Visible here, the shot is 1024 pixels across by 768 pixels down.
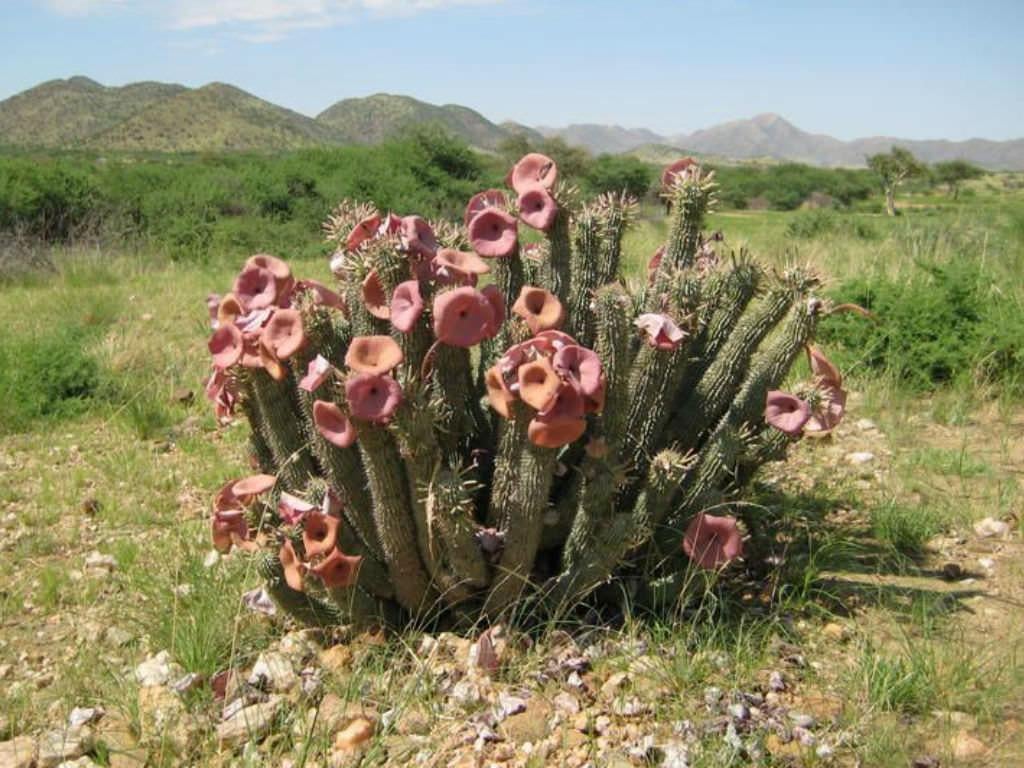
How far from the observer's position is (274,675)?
262cm

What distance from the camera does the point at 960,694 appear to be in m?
2.41

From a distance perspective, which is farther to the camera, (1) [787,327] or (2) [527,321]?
(1) [787,327]

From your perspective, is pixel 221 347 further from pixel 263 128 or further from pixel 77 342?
pixel 263 128

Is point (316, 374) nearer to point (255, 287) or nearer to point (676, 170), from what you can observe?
point (255, 287)

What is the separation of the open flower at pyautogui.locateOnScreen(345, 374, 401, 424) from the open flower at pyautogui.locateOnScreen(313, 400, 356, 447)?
0.39ft

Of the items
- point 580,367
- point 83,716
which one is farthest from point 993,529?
point 83,716

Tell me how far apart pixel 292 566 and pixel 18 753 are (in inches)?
32.3

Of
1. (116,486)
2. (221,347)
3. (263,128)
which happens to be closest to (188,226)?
(116,486)

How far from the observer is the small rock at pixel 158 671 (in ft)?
8.66

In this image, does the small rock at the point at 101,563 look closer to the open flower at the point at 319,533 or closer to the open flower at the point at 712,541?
the open flower at the point at 319,533

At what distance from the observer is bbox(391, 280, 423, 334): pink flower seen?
2.48 m

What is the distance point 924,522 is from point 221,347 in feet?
8.80

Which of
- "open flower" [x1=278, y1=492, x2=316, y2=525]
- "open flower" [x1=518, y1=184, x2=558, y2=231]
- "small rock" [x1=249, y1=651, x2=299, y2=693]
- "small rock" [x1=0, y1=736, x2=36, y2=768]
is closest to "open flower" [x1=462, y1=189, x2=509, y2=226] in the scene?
"open flower" [x1=518, y1=184, x2=558, y2=231]

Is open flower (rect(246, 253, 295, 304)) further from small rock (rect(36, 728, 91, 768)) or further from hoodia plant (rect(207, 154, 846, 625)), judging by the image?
small rock (rect(36, 728, 91, 768))
